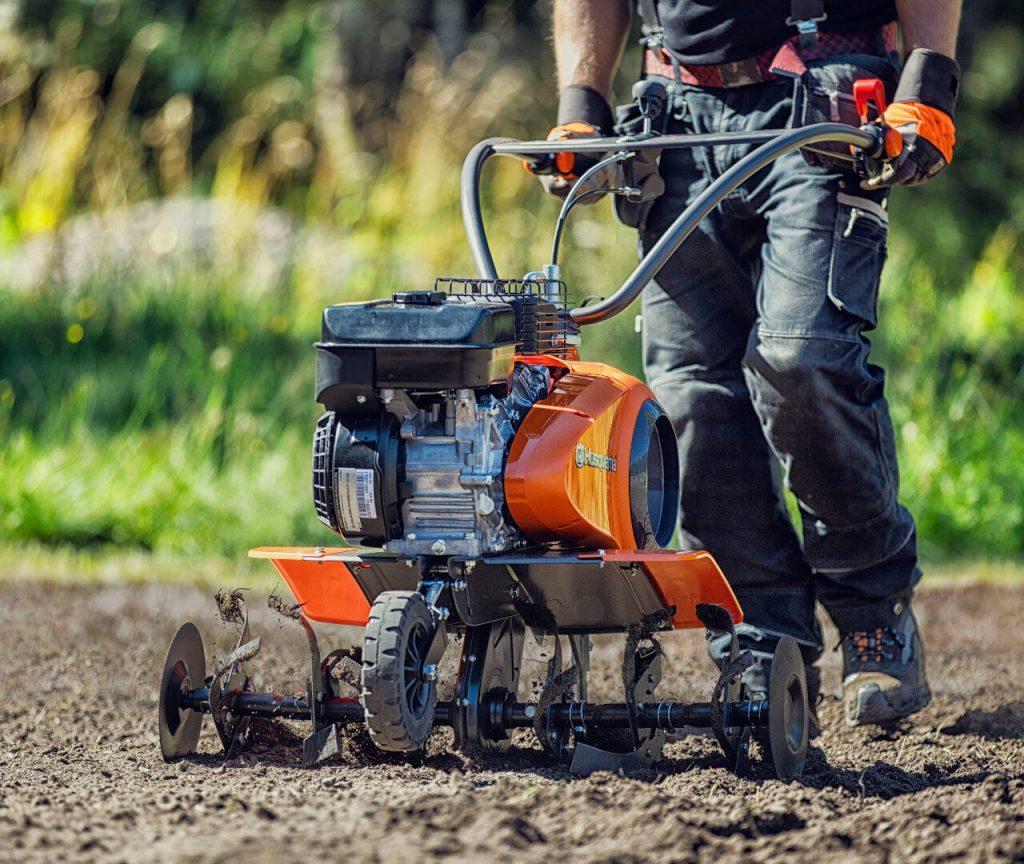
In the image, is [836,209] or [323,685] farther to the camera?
[836,209]

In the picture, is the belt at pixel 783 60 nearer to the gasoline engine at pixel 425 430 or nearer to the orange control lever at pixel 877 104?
the orange control lever at pixel 877 104

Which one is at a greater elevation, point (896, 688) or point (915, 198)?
point (915, 198)

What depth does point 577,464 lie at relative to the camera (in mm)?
3020

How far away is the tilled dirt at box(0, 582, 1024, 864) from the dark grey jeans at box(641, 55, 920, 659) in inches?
16.3

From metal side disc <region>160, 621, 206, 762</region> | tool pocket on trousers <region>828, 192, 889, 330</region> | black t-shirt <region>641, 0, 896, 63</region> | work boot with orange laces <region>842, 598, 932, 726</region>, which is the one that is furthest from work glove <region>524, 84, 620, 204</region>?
metal side disc <region>160, 621, 206, 762</region>

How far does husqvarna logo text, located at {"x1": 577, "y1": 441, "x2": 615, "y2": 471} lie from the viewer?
3033 millimetres

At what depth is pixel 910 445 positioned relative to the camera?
6703mm

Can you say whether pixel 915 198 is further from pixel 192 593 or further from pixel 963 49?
pixel 192 593

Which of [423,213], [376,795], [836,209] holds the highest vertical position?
[423,213]

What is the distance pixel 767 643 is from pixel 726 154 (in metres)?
1.14

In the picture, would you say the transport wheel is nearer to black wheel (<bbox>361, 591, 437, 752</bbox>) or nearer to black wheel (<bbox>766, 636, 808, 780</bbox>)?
black wheel (<bbox>361, 591, 437, 752</bbox>)

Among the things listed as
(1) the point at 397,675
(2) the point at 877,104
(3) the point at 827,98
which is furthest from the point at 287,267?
(1) the point at 397,675

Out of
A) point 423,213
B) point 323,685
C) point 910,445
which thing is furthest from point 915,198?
point 323,685

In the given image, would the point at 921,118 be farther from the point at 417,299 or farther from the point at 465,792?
the point at 465,792
